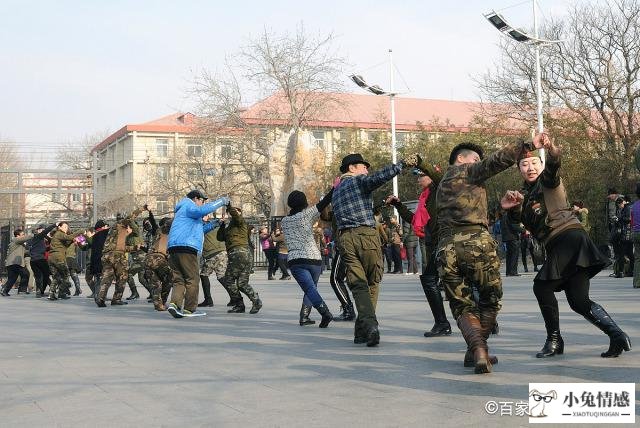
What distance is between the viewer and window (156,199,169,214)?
6354 centimetres

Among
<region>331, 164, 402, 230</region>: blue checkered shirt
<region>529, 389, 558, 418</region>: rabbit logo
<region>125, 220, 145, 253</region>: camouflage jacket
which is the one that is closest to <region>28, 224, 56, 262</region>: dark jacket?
<region>125, 220, 145, 253</region>: camouflage jacket

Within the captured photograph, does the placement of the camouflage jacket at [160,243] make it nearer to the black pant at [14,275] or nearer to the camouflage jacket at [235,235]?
the camouflage jacket at [235,235]

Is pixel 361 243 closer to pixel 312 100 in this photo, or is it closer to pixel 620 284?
pixel 620 284

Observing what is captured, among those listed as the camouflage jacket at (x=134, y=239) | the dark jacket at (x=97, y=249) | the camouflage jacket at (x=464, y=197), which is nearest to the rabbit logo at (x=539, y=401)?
the camouflage jacket at (x=464, y=197)

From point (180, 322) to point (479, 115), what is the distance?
101 feet

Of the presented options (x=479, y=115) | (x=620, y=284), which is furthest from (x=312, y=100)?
(x=620, y=284)

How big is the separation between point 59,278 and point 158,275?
5448 millimetres

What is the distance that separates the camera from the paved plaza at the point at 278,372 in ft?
17.3

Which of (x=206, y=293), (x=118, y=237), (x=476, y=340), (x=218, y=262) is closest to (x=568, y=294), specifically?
(x=476, y=340)

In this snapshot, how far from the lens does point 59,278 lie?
18.8 metres

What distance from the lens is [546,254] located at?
7.01m

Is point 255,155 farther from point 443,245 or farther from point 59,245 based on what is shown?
point 443,245

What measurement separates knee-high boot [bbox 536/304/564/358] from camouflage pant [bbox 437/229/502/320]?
0.67 metres

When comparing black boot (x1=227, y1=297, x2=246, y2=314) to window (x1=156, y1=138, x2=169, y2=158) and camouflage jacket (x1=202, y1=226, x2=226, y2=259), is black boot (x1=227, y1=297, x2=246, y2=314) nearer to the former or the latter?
camouflage jacket (x1=202, y1=226, x2=226, y2=259)
